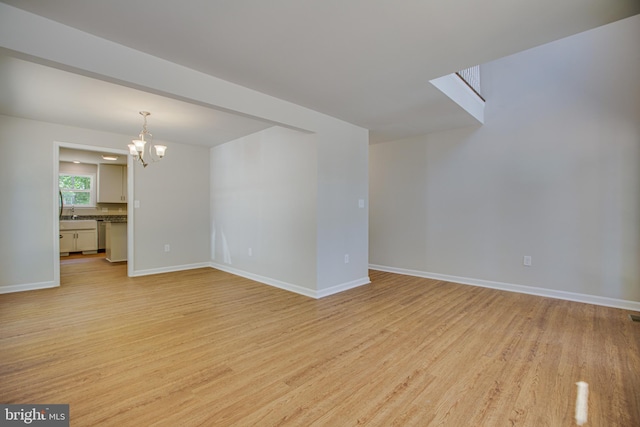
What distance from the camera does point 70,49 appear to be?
1.93 m

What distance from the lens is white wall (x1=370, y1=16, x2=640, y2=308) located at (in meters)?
3.31

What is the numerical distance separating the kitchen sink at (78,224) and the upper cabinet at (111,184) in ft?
1.90

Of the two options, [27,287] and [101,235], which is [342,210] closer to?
[27,287]

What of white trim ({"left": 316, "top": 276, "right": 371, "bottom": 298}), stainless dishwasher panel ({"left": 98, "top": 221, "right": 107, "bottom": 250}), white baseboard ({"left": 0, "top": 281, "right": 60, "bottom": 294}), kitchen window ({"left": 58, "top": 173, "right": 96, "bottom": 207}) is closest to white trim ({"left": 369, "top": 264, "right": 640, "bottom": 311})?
white trim ({"left": 316, "top": 276, "right": 371, "bottom": 298})

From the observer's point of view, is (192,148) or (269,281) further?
(192,148)

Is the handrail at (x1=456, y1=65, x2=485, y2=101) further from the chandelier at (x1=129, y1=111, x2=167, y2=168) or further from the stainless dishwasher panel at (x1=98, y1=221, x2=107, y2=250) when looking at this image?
the stainless dishwasher panel at (x1=98, y1=221, x2=107, y2=250)

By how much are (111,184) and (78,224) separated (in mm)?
1220

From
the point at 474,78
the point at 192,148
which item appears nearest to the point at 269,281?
the point at 192,148

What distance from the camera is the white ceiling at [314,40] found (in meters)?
1.74

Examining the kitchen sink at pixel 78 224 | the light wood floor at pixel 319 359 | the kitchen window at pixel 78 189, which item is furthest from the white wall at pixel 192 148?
the kitchen window at pixel 78 189

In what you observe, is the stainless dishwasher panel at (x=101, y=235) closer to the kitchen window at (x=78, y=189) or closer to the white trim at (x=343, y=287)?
the kitchen window at (x=78, y=189)

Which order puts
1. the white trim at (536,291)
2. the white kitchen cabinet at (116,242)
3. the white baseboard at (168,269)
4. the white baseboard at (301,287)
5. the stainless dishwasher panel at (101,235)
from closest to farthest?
1. the white trim at (536,291)
2. the white baseboard at (301,287)
3. the white baseboard at (168,269)
4. the white kitchen cabinet at (116,242)
5. the stainless dishwasher panel at (101,235)

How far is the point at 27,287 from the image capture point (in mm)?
3988

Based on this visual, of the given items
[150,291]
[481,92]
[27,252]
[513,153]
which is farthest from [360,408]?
[27,252]
